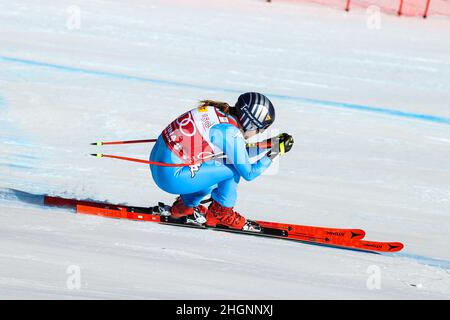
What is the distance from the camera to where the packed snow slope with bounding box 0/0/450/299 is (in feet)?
16.5

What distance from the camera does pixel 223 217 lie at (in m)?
5.80

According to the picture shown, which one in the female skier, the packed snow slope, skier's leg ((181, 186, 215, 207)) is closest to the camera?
the packed snow slope

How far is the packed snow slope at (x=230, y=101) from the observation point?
5.04m

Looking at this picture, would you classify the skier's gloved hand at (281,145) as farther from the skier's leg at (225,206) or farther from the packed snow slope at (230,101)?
the packed snow slope at (230,101)

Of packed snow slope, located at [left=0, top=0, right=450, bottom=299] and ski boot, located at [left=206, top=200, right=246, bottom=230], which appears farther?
ski boot, located at [left=206, top=200, right=246, bottom=230]

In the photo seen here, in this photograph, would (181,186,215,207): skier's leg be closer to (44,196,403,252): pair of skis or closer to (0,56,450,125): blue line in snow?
(44,196,403,252): pair of skis

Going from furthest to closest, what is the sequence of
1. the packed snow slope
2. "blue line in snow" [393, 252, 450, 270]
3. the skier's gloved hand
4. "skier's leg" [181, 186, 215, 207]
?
"skier's leg" [181, 186, 215, 207]
"blue line in snow" [393, 252, 450, 270]
the skier's gloved hand
the packed snow slope

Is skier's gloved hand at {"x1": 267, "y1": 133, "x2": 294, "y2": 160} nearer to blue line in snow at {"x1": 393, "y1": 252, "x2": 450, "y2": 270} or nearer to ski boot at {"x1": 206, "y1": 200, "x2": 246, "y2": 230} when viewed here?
ski boot at {"x1": 206, "y1": 200, "x2": 246, "y2": 230}

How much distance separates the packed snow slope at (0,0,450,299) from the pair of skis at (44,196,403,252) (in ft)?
0.30

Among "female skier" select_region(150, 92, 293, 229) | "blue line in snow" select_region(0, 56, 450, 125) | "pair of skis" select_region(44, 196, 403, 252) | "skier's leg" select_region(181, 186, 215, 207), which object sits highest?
"blue line in snow" select_region(0, 56, 450, 125)

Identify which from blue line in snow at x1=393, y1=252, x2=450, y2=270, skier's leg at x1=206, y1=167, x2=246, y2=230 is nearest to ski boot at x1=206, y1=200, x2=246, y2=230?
skier's leg at x1=206, y1=167, x2=246, y2=230

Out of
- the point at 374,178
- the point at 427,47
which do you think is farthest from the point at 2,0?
the point at 374,178

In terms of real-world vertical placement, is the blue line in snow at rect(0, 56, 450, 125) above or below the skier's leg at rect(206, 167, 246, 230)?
above
